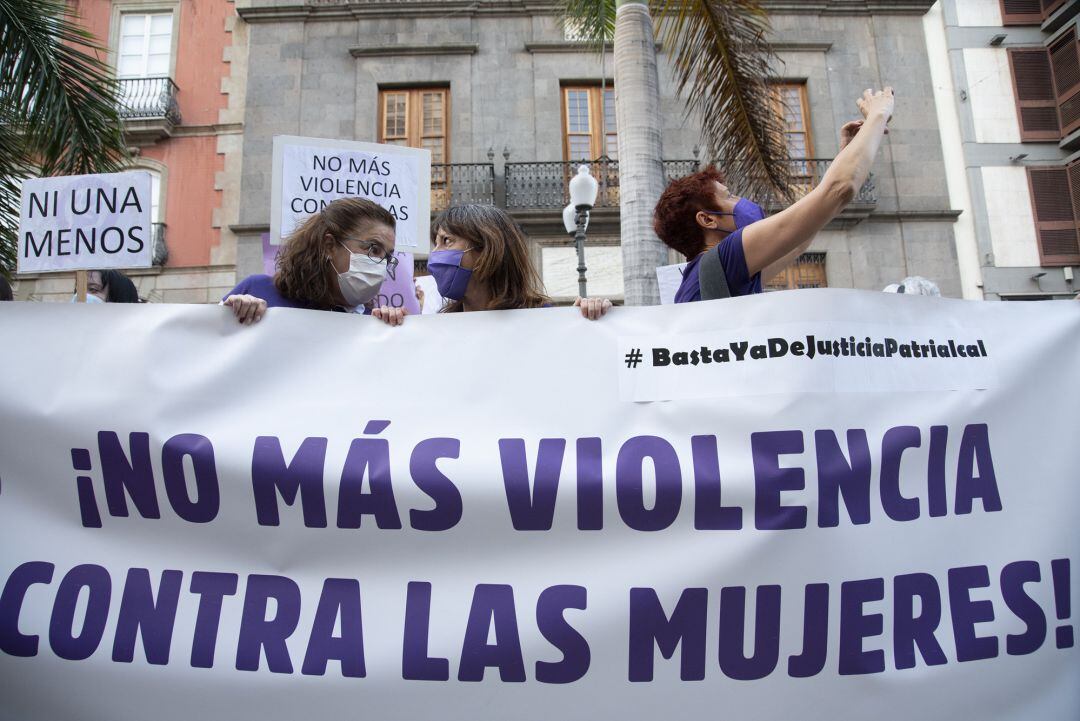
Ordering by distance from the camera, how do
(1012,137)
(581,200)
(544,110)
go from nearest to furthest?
1. (581,200)
2. (544,110)
3. (1012,137)

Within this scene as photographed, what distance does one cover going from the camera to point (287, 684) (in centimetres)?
175

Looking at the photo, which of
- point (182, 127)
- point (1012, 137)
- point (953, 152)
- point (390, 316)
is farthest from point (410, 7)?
point (390, 316)

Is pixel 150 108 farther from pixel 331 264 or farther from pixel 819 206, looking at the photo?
pixel 819 206

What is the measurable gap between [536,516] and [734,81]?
487 centimetres

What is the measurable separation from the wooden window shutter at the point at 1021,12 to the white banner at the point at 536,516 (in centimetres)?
1648

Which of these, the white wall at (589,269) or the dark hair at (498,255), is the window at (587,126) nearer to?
the white wall at (589,269)

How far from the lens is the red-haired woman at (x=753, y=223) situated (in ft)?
6.18

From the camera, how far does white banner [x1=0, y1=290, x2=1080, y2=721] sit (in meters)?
1.76

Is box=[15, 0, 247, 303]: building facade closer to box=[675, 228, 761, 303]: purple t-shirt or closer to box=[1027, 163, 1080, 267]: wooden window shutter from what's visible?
box=[675, 228, 761, 303]: purple t-shirt

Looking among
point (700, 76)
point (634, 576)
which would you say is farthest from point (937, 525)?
point (700, 76)

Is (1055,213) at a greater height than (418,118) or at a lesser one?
lesser

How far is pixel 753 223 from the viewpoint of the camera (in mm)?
2092

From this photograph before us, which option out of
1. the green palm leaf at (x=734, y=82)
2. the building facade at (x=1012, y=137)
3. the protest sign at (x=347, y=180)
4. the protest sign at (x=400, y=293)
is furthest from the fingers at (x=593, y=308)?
the building facade at (x=1012, y=137)

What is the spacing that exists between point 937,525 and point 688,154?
13.0 metres
